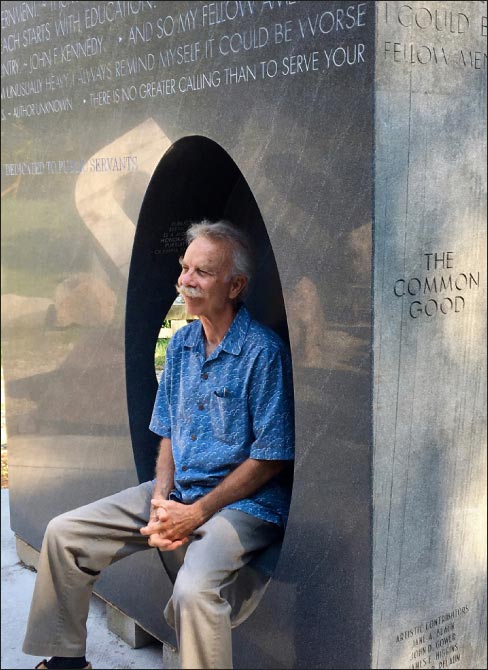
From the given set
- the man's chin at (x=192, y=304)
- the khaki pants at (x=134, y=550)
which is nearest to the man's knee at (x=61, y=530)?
the khaki pants at (x=134, y=550)

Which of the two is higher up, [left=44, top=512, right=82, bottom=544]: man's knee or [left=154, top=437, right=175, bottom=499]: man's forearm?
[left=154, top=437, right=175, bottom=499]: man's forearm

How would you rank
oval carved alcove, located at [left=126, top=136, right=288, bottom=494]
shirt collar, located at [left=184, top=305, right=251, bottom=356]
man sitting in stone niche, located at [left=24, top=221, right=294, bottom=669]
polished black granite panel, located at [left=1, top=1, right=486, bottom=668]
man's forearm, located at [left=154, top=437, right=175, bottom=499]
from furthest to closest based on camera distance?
oval carved alcove, located at [left=126, top=136, right=288, bottom=494]
man's forearm, located at [left=154, top=437, right=175, bottom=499]
shirt collar, located at [left=184, top=305, right=251, bottom=356]
man sitting in stone niche, located at [left=24, top=221, right=294, bottom=669]
polished black granite panel, located at [left=1, top=1, right=486, bottom=668]

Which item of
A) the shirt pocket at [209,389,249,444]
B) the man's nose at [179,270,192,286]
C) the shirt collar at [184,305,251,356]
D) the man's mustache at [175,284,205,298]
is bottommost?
the shirt pocket at [209,389,249,444]

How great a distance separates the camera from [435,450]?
113 inches

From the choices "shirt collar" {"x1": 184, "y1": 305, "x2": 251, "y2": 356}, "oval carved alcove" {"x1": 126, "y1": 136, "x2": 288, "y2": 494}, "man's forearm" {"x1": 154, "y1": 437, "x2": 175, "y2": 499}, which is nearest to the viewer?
"shirt collar" {"x1": 184, "y1": 305, "x2": 251, "y2": 356}

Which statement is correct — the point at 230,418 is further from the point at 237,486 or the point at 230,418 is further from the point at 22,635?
the point at 22,635

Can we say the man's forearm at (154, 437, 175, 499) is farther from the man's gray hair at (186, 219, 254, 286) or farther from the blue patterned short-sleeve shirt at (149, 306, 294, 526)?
the man's gray hair at (186, 219, 254, 286)

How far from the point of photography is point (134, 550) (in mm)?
3377

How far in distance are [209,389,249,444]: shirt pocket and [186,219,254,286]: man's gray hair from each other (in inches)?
15.5

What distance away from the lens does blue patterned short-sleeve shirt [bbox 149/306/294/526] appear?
121 inches

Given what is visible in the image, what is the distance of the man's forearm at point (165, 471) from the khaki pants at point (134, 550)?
67mm

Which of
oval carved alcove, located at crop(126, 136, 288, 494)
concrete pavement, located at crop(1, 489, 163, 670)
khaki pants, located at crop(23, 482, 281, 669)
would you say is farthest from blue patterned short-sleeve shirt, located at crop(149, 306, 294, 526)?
concrete pavement, located at crop(1, 489, 163, 670)

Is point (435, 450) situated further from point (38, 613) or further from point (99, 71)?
point (99, 71)

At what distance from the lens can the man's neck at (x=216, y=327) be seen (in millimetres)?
3266
